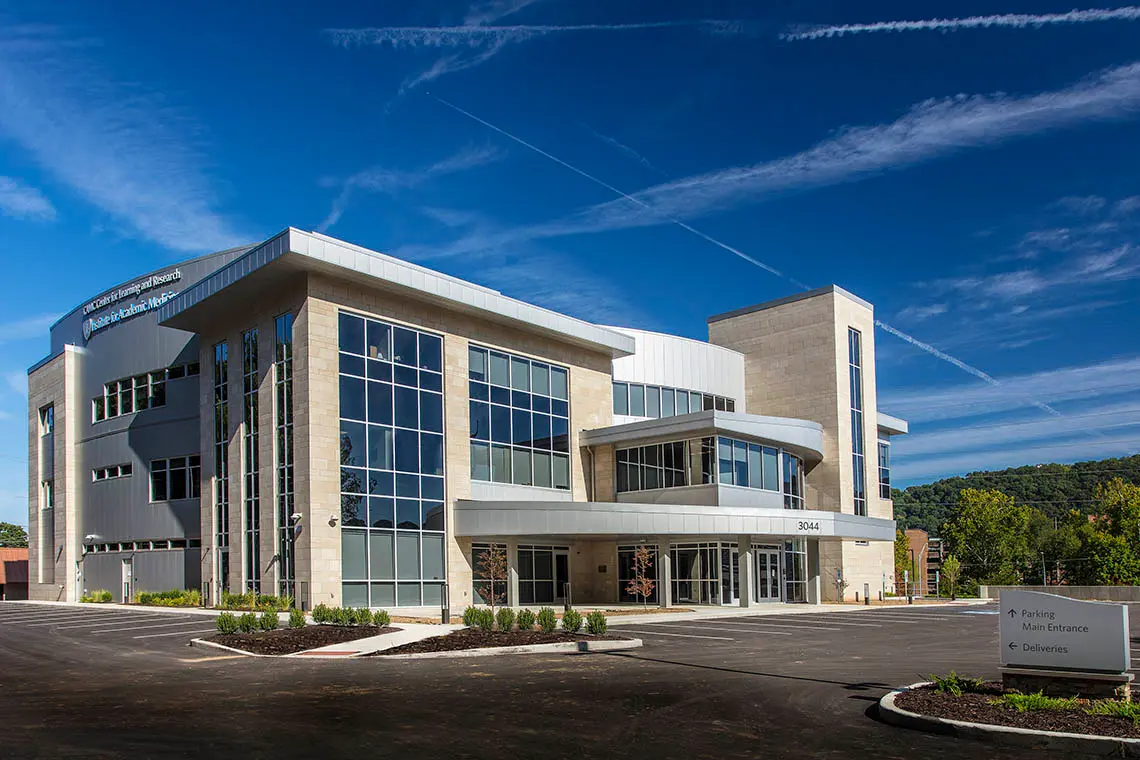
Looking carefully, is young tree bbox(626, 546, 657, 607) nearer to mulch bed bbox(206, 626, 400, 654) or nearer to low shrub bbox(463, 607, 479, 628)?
low shrub bbox(463, 607, 479, 628)

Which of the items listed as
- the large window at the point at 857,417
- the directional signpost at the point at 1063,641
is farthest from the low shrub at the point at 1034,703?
the large window at the point at 857,417

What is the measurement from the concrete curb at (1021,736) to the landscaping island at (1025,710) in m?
0.16

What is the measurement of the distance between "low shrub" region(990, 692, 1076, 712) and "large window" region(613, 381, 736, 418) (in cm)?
3865

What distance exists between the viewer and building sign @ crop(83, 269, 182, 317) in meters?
45.8

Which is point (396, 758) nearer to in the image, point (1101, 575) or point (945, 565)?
point (945, 565)

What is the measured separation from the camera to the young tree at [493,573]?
38.6 m

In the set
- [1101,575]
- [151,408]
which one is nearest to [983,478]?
[1101,575]

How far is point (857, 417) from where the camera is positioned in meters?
56.7

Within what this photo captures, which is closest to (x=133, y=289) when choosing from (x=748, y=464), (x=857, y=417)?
(x=748, y=464)

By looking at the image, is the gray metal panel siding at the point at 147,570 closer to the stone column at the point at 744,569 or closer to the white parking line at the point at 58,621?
the white parking line at the point at 58,621

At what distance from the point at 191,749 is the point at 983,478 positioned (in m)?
162

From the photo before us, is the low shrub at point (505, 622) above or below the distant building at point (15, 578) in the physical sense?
above

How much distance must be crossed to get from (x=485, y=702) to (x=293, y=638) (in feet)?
36.5

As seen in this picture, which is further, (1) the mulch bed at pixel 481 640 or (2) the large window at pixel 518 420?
(2) the large window at pixel 518 420
